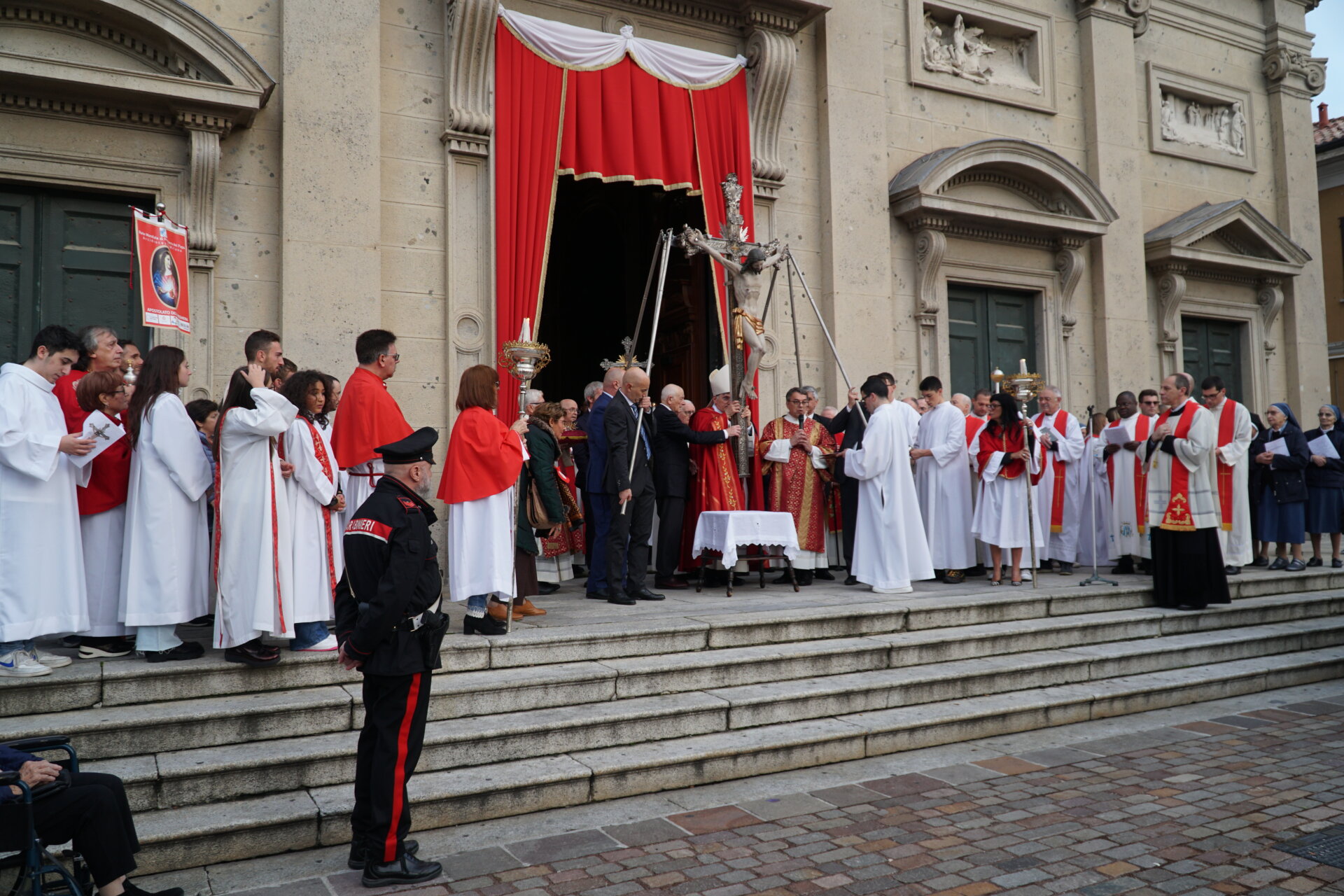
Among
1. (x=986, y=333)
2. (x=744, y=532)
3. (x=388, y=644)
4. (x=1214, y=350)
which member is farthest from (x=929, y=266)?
(x=388, y=644)

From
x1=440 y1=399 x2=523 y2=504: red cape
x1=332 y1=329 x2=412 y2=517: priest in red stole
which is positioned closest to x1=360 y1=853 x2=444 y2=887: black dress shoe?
x1=440 y1=399 x2=523 y2=504: red cape

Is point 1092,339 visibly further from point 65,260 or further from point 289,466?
point 65,260

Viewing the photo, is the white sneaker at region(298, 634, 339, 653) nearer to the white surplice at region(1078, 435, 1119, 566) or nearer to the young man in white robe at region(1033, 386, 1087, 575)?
the young man in white robe at region(1033, 386, 1087, 575)

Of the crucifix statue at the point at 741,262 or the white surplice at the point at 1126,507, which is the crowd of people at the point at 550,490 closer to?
the white surplice at the point at 1126,507

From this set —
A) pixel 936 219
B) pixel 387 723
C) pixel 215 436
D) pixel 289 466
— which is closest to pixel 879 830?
pixel 387 723

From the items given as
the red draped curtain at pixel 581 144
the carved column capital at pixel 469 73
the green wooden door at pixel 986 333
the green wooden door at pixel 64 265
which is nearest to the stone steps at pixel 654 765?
the red draped curtain at pixel 581 144

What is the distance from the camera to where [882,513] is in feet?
27.8

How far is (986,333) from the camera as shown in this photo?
1292 cm

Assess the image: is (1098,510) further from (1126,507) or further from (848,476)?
(848,476)

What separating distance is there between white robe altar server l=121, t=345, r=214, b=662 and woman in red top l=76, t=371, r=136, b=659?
100mm

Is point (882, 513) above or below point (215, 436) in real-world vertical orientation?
below

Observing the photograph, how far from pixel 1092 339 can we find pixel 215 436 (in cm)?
1190

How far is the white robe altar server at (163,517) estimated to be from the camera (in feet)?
17.3

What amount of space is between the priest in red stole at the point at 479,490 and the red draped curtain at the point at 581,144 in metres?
2.70
